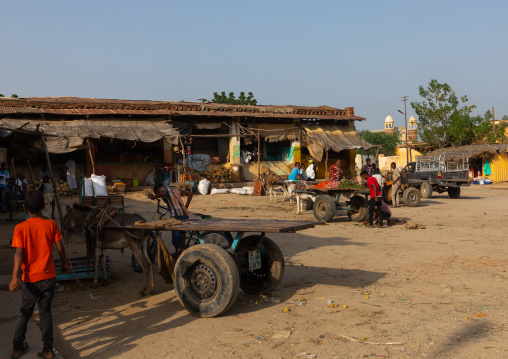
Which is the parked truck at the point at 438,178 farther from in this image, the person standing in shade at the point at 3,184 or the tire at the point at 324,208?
the person standing in shade at the point at 3,184

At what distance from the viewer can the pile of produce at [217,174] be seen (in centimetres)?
2580

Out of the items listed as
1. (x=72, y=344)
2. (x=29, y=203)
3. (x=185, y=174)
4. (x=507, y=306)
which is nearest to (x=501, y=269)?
(x=507, y=306)

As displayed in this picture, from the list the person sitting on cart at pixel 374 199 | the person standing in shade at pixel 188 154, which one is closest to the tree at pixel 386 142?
the person standing in shade at pixel 188 154

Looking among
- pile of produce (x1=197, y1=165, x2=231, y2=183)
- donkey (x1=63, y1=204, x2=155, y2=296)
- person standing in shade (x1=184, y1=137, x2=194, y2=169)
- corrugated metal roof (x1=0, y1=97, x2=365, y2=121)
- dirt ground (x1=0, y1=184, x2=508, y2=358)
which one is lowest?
dirt ground (x1=0, y1=184, x2=508, y2=358)

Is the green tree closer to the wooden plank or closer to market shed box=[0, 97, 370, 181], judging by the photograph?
market shed box=[0, 97, 370, 181]

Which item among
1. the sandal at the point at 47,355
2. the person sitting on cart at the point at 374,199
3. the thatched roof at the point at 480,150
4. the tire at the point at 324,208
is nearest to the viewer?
the sandal at the point at 47,355

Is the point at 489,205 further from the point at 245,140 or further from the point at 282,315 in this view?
the point at 282,315

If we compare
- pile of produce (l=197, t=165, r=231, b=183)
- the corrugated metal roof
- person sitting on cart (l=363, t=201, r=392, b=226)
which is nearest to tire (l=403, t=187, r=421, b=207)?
person sitting on cart (l=363, t=201, r=392, b=226)

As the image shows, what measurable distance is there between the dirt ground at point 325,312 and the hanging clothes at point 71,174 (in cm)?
1305

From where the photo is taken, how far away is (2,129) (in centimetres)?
892

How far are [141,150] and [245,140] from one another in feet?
19.2

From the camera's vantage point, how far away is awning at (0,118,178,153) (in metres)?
21.6

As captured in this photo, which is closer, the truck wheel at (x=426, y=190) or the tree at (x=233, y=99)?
the truck wheel at (x=426, y=190)

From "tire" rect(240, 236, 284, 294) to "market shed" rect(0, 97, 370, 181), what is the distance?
1638cm
